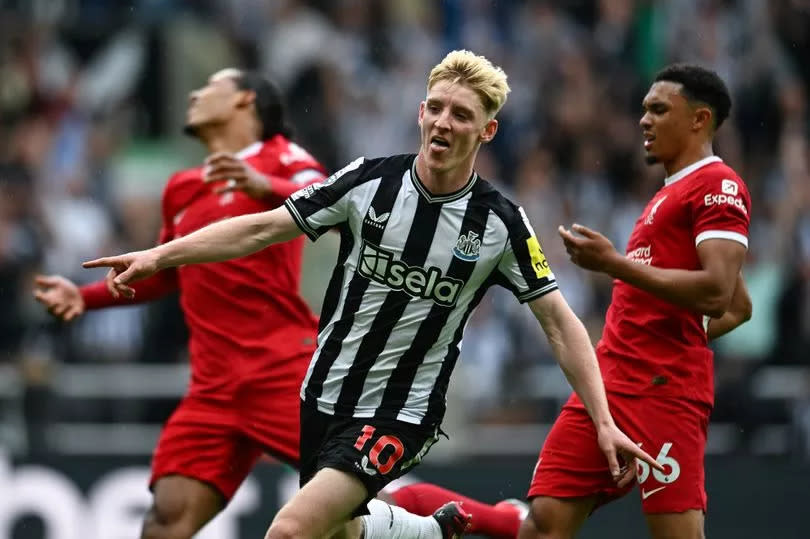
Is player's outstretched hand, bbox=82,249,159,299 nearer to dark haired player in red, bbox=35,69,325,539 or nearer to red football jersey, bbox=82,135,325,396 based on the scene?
dark haired player in red, bbox=35,69,325,539

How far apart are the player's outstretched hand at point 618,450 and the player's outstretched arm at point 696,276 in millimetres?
593

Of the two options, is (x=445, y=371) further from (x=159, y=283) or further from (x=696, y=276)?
(x=159, y=283)

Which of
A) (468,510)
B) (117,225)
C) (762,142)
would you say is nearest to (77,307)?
(468,510)

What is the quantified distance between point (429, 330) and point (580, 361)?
0.59 m

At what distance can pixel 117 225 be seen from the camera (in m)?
12.9

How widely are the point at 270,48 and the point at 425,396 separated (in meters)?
9.01

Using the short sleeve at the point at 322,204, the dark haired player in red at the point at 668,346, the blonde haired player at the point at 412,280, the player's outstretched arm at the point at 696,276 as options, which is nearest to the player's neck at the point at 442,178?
the blonde haired player at the point at 412,280

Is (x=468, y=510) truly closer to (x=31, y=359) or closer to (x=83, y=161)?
(x=31, y=359)

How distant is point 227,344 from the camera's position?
24.5 ft

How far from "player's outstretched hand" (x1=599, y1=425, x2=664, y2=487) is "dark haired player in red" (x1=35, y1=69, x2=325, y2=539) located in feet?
6.04

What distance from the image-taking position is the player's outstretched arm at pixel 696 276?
614cm

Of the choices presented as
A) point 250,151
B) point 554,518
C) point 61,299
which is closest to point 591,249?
point 554,518

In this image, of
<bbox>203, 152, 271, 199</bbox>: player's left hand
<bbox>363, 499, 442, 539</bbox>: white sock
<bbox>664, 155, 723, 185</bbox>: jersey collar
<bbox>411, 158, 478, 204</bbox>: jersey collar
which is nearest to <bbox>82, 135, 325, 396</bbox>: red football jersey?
<bbox>203, 152, 271, 199</bbox>: player's left hand

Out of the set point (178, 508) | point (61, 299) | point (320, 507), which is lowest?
point (178, 508)
